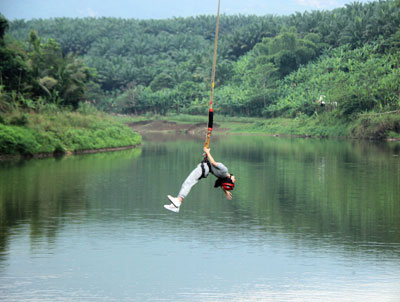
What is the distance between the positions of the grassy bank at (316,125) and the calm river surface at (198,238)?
5838cm

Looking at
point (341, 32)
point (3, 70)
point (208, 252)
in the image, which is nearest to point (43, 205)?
point (208, 252)

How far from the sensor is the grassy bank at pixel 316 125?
99.6m

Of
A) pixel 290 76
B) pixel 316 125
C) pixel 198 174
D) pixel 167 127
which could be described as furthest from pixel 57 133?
pixel 290 76

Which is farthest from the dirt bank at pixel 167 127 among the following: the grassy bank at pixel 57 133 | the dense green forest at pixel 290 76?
the grassy bank at pixel 57 133

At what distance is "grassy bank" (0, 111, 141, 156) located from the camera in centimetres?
5188


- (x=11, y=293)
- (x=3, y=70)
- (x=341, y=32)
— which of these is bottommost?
(x=11, y=293)

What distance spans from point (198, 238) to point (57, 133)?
3797 cm

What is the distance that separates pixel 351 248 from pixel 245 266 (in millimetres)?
3990

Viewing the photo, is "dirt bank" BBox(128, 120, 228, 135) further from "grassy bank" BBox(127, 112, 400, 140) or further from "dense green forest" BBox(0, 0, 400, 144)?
"dense green forest" BBox(0, 0, 400, 144)

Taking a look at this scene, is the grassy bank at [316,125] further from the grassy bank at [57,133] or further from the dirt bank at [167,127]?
the grassy bank at [57,133]

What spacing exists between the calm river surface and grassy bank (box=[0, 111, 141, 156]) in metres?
9.27

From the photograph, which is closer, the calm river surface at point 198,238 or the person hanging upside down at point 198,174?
the person hanging upside down at point 198,174

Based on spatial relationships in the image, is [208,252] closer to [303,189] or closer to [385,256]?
[385,256]

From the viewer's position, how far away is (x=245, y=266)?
60.5ft
